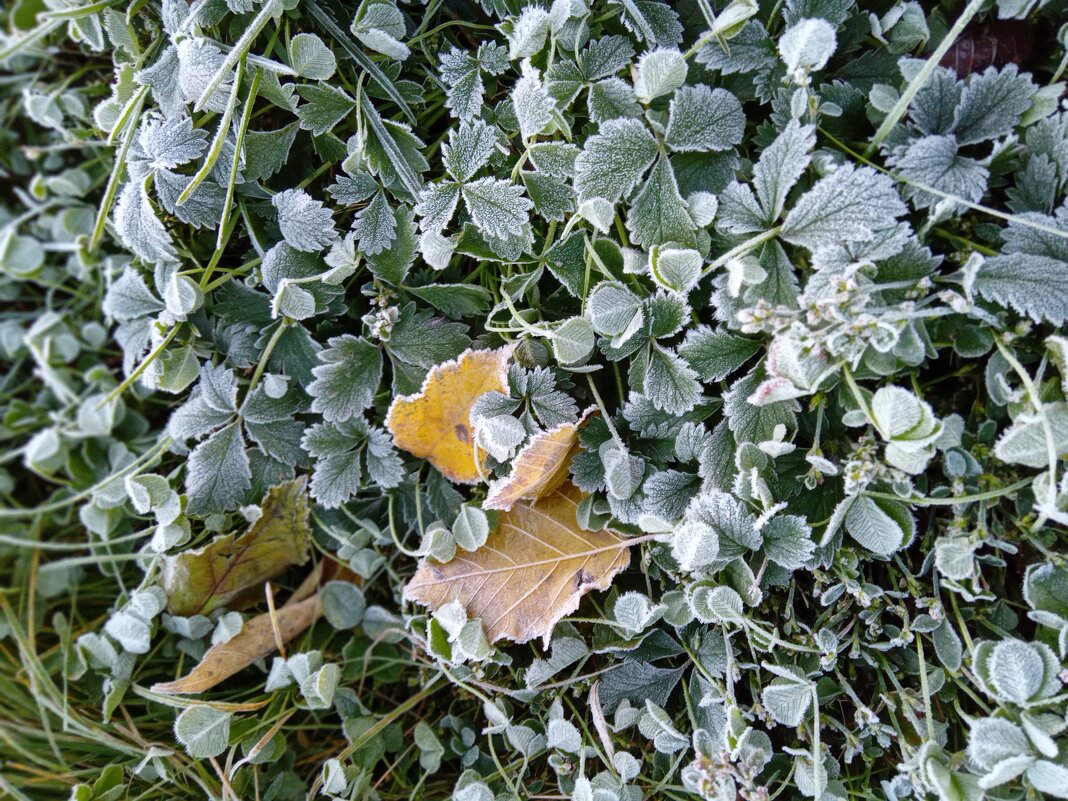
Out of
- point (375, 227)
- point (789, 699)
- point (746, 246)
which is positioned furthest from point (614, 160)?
point (789, 699)

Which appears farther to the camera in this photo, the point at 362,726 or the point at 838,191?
the point at 362,726

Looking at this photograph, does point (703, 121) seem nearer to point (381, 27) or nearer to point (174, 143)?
point (381, 27)

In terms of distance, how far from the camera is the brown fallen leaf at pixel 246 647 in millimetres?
1102

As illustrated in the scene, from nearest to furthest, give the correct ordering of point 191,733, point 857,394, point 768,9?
point 857,394, point 768,9, point 191,733

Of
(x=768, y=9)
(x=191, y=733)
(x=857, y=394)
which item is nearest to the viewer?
(x=857, y=394)

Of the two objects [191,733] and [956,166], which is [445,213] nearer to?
[956,166]

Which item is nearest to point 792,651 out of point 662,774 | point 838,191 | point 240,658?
point 662,774

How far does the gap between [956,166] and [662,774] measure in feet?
2.74

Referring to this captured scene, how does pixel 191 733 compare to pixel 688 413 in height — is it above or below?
below

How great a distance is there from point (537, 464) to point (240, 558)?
20.6 inches

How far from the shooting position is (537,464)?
94 centimetres

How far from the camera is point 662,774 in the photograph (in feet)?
3.33

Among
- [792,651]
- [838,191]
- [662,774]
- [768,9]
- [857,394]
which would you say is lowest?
[662,774]

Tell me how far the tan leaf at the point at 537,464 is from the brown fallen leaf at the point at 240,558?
0.34m
